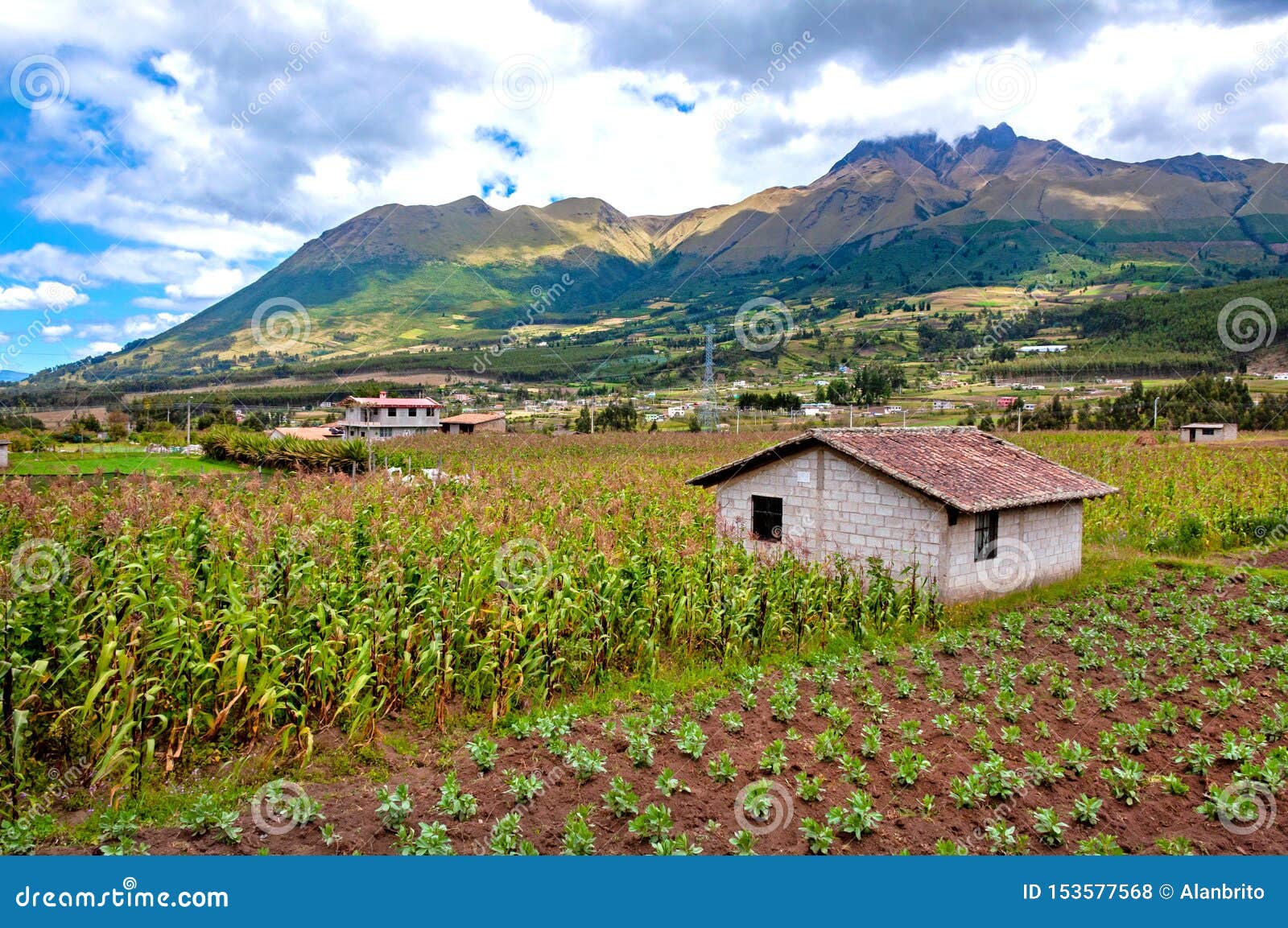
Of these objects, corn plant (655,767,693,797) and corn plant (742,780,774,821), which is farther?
corn plant (655,767,693,797)

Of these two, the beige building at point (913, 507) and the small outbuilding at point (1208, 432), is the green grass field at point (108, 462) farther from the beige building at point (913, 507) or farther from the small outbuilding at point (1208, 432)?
the small outbuilding at point (1208, 432)

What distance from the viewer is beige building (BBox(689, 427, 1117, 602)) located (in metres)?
14.4

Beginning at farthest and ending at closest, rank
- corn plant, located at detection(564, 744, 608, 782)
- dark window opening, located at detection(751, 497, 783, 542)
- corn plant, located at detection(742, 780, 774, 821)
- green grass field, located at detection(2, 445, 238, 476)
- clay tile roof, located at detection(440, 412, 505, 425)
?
clay tile roof, located at detection(440, 412, 505, 425) → green grass field, located at detection(2, 445, 238, 476) → dark window opening, located at detection(751, 497, 783, 542) → corn plant, located at detection(564, 744, 608, 782) → corn plant, located at detection(742, 780, 774, 821)

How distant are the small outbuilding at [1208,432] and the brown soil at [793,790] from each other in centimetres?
5383

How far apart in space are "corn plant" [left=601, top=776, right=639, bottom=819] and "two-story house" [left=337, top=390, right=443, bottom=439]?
66670 millimetres

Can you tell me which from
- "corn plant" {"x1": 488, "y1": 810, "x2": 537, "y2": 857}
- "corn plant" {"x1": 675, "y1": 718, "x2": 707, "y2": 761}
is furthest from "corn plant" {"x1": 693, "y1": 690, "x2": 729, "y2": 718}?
"corn plant" {"x1": 488, "y1": 810, "x2": 537, "y2": 857}

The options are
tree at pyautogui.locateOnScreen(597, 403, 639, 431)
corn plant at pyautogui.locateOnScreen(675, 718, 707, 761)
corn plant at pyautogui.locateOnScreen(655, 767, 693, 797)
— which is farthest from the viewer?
tree at pyautogui.locateOnScreen(597, 403, 639, 431)

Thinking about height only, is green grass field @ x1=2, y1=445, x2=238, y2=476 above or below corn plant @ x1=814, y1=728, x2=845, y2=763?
above

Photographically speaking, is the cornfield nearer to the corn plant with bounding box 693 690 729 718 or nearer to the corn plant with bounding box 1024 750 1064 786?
the corn plant with bounding box 693 690 729 718

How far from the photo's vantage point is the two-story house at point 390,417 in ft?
233

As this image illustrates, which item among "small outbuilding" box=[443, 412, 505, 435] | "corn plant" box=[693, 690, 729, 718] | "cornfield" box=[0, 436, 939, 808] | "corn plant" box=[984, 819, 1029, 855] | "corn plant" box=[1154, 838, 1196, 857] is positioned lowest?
"corn plant" box=[1154, 838, 1196, 857]

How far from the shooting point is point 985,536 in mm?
15328

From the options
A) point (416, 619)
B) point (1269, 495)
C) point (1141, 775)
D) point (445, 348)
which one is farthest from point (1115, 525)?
point (445, 348)

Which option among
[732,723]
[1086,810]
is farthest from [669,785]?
[1086,810]
